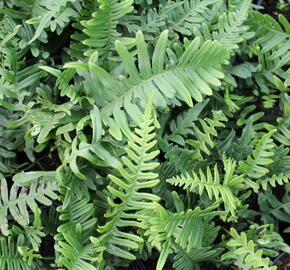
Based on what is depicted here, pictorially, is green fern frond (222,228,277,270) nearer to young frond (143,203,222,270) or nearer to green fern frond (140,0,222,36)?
young frond (143,203,222,270)

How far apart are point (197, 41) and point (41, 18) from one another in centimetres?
59

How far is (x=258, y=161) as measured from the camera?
156 centimetres

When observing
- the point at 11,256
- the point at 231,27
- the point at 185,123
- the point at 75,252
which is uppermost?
the point at 231,27

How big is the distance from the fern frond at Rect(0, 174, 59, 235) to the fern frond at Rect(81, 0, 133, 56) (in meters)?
0.49

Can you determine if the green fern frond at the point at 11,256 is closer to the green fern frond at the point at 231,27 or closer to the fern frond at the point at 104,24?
the fern frond at the point at 104,24

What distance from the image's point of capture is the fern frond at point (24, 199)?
1.47 m

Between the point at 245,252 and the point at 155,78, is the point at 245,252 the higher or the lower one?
the lower one

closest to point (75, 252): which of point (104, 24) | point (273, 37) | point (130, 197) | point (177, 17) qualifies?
point (130, 197)

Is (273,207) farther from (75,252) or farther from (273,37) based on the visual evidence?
(75,252)

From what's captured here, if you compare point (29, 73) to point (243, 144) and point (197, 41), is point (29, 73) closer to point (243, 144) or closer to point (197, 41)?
point (197, 41)

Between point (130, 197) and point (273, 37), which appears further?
point (273, 37)

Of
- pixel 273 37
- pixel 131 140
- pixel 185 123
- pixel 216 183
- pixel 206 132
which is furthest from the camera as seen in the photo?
pixel 273 37

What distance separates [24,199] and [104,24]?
67cm

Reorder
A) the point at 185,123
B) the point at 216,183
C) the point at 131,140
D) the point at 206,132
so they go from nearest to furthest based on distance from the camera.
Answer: the point at 131,140, the point at 216,183, the point at 206,132, the point at 185,123
